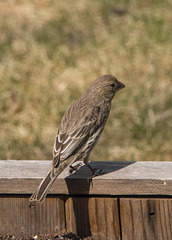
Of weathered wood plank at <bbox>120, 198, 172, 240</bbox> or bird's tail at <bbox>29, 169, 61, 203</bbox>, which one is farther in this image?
weathered wood plank at <bbox>120, 198, 172, 240</bbox>

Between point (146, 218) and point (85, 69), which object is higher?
point (85, 69)

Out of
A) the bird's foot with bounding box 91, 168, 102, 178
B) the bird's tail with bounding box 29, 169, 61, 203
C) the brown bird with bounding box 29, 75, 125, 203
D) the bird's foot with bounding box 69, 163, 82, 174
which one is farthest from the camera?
the bird's foot with bounding box 69, 163, 82, 174

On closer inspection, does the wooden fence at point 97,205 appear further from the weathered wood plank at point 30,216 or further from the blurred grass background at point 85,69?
the blurred grass background at point 85,69

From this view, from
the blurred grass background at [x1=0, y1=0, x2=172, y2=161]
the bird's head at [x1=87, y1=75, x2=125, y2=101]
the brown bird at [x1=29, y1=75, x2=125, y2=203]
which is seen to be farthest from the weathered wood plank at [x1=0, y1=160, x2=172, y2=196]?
the blurred grass background at [x1=0, y1=0, x2=172, y2=161]

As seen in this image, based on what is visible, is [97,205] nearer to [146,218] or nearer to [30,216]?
[146,218]

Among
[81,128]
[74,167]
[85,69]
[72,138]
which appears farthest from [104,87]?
[85,69]

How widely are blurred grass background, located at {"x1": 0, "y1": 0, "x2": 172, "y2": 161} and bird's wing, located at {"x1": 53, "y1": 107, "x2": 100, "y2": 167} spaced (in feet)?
5.35

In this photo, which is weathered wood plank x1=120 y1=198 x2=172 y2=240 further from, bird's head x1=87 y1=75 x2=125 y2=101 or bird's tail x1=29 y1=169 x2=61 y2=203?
bird's head x1=87 y1=75 x2=125 y2=101

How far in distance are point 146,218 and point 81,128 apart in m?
1.03

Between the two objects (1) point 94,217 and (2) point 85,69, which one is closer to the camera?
(1) point 94,217

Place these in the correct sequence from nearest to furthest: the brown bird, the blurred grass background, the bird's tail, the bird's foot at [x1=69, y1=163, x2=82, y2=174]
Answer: the bird's tail
the brown bird
the bird's foot at [x1=69, y1=163, x2=82, y2=174]
the blurred grass background

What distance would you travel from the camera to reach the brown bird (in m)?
3.90

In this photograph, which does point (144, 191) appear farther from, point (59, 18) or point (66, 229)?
point (59, 18)

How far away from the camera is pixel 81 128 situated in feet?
14.4
